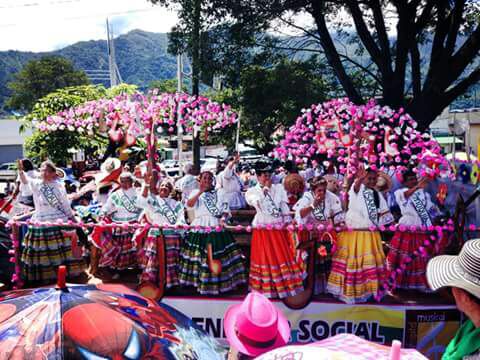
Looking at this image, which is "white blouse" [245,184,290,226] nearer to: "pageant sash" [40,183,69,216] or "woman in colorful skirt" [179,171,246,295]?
"woman in colorful skirt" [179,171,246,295]

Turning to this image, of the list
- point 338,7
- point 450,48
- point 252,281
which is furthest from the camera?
point 338,7

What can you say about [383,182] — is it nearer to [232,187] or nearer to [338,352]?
[232,187]

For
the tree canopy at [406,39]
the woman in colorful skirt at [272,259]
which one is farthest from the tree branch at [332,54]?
the woman in colorful skirt at [272,259]

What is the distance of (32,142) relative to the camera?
16938 mm

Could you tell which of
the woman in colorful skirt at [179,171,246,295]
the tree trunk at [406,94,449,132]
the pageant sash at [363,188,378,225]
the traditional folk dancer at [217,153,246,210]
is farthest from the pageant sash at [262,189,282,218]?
the tree trunk at [406,94,449,132]

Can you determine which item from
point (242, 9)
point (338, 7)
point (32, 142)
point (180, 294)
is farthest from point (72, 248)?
point (32, 142)

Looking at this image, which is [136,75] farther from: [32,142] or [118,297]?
[118,297]

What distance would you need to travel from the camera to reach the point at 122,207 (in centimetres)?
612

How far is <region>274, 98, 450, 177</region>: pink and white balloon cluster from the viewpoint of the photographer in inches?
219

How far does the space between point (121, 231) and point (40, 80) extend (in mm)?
57710

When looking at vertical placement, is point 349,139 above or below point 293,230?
above

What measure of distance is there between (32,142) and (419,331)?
50.8 feet

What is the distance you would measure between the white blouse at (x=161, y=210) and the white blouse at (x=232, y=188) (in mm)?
3225

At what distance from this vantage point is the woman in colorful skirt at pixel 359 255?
16.3 ft
